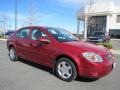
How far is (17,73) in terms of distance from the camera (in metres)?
6.64

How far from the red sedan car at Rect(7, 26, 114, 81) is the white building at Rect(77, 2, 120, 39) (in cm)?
3347

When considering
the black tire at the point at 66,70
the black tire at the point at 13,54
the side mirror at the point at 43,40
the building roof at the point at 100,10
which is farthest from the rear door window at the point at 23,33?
the building roof at the point at 100,10

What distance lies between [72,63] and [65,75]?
1.64 ft

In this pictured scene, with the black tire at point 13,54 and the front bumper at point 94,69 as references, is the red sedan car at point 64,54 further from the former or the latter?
the black tire at point 13,54

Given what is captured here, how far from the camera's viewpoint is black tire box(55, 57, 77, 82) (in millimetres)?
5801

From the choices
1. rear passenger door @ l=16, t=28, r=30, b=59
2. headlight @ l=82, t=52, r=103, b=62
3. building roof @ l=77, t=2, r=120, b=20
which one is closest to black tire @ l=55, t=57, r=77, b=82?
headlight @ l=82, t=52, r=103, b=62

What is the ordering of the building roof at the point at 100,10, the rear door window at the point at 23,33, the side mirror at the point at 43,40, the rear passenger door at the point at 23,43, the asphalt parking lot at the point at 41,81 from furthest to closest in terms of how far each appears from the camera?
the building roof at the point at 100,10, the rear door window at the point at 23,33, the rear passenger door at the point at 23,43, the side mirror at the point at 43,40, the asphalt parking lot at the point at 41,81

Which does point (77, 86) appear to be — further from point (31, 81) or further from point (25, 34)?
point (25, 34)

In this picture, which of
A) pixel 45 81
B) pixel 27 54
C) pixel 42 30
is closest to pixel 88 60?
pixel 45 81

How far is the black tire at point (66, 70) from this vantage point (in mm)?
5801

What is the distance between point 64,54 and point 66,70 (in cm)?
48

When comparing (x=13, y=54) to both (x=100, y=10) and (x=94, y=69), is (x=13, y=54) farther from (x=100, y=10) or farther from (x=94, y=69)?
(x=100, y=10)

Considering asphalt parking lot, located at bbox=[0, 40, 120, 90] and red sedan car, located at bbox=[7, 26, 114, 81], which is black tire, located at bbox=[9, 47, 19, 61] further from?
asphalt parking lot, located at bbox=[0, 40, 120, 90]

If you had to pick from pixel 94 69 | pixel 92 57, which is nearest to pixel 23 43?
pixel 92 57
